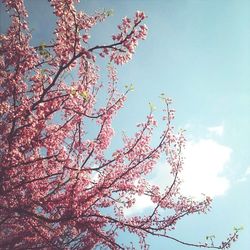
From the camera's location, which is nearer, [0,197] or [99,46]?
[99,46]

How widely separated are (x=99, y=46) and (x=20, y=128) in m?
2.55

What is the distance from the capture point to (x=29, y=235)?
8.73 meters

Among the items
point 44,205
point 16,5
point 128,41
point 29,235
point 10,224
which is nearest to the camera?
point 128,41

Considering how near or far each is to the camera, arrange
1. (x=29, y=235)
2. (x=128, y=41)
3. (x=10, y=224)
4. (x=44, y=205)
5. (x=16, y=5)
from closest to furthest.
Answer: (x=128, y=41), (x=16, y=5), (x=44, y=205), (x=29, y=235), (x=10, y=224)

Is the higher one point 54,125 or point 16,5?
point 16,5

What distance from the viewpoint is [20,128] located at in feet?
23.0

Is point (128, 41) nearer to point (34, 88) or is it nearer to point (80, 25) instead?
point (80, 25)

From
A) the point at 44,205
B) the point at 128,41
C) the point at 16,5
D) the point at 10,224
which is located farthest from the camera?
the point at 10,224

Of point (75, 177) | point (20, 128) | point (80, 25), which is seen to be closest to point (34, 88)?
point (20, 128)

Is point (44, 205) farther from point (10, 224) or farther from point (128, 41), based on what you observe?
point (128, 41)

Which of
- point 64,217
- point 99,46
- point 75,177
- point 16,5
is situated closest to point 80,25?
point 99,46

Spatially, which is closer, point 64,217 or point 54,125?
point 64,217

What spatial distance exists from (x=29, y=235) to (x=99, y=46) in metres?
5.64

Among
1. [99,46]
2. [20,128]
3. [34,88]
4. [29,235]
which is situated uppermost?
[99,46]
